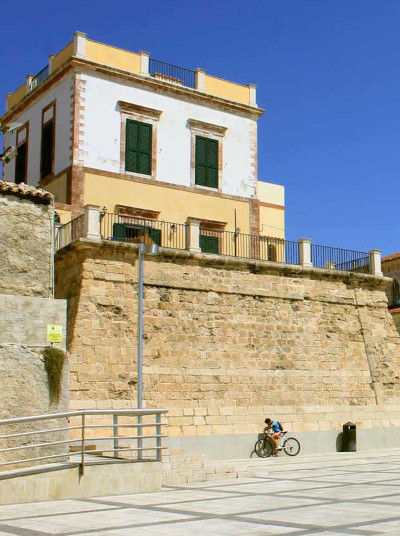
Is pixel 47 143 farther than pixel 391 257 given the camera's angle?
No

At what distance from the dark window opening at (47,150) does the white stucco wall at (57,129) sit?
330 millimetres

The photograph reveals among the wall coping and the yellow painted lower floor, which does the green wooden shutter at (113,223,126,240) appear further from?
the wall coping

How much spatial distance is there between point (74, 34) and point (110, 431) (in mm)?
13022

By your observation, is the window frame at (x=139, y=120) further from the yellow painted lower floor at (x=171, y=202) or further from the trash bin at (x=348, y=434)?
the trash bin at (x=348, y=434)

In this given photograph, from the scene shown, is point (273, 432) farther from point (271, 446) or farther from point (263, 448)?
point (263, 448)

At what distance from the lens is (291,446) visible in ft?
74.1

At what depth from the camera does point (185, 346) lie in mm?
22172

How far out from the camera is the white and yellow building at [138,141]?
957 inches

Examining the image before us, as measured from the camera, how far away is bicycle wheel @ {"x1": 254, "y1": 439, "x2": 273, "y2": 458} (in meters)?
22.1

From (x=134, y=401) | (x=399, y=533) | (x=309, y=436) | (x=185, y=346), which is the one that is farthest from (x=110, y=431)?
(x=399, y=533)

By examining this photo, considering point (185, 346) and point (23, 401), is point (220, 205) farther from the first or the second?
point (23, 401)

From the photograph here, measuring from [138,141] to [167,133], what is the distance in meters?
1.33

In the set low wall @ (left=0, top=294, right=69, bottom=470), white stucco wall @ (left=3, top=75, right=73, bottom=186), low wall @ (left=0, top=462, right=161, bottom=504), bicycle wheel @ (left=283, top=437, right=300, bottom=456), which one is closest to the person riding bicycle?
bicycle wheel @ (left=283, top=437, right=300, bottom=456)

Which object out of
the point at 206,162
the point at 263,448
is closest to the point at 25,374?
the point at 263,448
